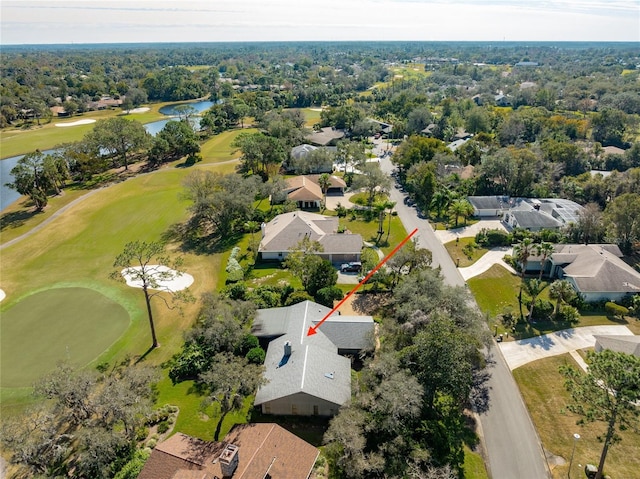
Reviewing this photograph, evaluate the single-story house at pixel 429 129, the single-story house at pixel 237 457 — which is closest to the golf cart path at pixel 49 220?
the single-story house at pixel 237 457

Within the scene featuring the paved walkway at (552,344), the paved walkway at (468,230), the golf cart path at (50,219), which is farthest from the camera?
the golf cart path at (50,219)

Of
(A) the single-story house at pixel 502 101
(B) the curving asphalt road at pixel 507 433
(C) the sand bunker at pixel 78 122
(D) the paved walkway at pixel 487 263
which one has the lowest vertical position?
(B) the curving asphalt road at pixel 507 433

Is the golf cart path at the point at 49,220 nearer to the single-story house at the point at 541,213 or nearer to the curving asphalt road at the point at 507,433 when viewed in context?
the curving asphalt road at the point at 507,433

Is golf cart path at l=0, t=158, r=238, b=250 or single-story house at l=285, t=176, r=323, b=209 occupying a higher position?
single-story house at l=285, t=176, r=323, b=209

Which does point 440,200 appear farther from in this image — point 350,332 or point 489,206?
point 350,332

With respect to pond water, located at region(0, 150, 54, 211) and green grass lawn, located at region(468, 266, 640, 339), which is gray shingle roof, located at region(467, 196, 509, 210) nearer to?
green grass lawn, located at region(468, 266, 640, 339)

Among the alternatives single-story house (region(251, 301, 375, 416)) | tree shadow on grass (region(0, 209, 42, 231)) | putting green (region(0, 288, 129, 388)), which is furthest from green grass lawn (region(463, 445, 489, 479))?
tree shadow on grass (region(0, 209, 42, 231))

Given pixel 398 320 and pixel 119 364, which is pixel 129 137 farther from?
pixel 398 320
